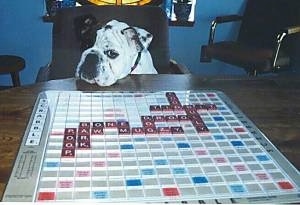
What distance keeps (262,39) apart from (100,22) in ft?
5.51

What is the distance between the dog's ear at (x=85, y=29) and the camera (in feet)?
5.95

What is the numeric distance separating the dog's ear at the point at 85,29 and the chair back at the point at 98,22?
13mm

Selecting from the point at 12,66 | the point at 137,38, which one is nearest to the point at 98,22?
→ the point at 137,38

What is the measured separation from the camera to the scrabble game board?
83 centimetres

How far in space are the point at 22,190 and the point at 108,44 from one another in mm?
776

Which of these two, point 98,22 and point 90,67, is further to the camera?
point 98,22

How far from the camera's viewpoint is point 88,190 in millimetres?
828

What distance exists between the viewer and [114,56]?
58.4 inches

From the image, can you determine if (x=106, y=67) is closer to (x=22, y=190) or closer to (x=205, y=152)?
(x=205, y=152)

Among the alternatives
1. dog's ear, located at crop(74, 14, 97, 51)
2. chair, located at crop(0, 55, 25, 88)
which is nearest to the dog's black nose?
dog's ear, located at crop(74, 14, 97, 51)

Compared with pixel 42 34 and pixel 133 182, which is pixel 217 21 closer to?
pixel 42 34

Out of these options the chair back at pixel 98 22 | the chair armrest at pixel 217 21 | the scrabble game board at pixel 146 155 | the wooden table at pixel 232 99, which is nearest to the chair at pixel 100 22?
the chair back at pixel 98 22

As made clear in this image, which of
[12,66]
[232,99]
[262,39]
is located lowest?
[12,66]

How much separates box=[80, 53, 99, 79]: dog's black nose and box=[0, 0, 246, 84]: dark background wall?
197 centimetres
